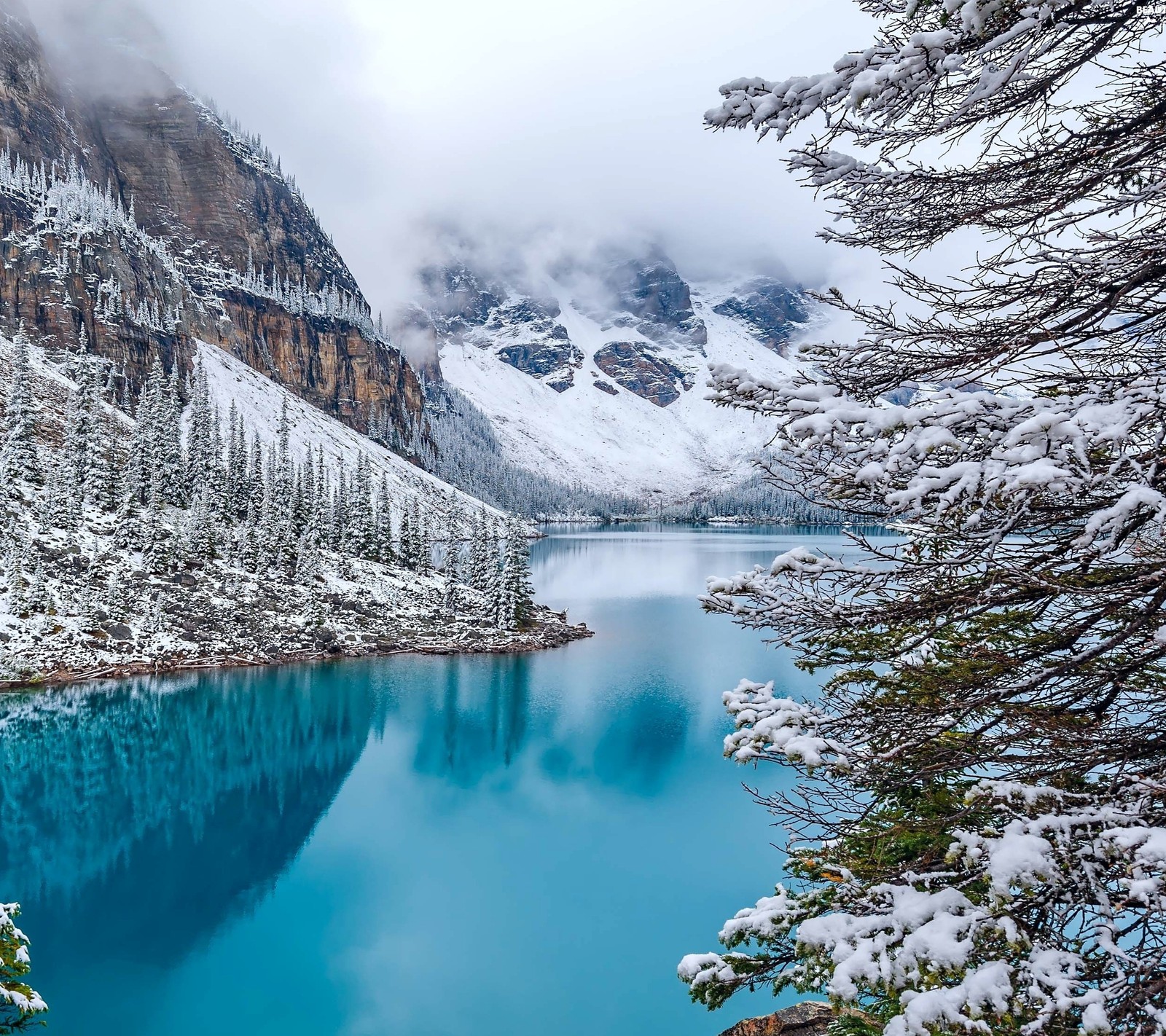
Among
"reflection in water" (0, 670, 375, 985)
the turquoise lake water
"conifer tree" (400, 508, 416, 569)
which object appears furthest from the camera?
"conifer tree" (400, 508, 416, 569)

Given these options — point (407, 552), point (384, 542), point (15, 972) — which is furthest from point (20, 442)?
point (15, 972)

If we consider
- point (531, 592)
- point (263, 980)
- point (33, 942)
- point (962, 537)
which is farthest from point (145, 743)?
point (962, 537)

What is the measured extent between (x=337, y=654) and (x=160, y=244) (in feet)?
365

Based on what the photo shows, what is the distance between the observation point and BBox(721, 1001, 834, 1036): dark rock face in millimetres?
9391

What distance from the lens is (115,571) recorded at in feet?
128

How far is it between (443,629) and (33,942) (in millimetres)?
30074

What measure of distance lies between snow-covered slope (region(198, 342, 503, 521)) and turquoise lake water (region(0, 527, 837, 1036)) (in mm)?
66653

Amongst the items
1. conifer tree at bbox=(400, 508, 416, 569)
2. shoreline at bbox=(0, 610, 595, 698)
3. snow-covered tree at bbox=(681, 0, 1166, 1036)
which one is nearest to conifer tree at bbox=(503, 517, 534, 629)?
shoreline at bbox=(0, 610, 595, 698)

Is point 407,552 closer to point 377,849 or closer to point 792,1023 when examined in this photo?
point 377,849

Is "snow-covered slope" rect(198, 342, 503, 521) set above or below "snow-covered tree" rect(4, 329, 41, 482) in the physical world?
above

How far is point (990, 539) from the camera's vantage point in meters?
3.22

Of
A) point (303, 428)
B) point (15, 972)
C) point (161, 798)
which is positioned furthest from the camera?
point (303, 428)

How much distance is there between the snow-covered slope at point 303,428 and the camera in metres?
102

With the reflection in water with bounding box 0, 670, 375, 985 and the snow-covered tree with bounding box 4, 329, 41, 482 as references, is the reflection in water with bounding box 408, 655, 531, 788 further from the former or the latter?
the snow-covered tree with bounding box 4, 329, 41, 482
